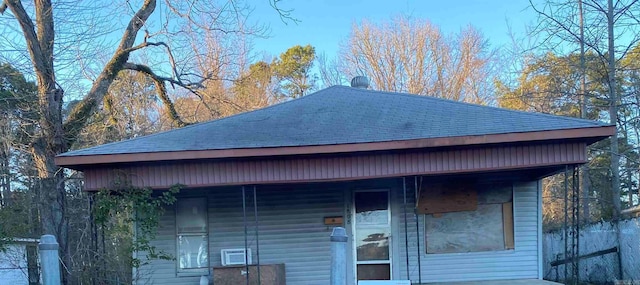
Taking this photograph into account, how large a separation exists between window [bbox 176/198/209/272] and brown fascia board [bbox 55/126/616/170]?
1985 millimetres

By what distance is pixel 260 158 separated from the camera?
7.32m

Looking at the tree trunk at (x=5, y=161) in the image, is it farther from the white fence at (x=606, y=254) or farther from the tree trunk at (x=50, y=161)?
the white fence at (x=606, y=254)

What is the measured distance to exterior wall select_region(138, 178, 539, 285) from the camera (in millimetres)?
8578

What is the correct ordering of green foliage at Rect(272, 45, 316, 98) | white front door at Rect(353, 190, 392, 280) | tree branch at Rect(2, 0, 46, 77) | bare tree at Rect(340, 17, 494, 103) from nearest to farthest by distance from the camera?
white front door at Rect(353, 190, 392, 280)
tree branch at Rect(2, 0, 46, 77)
bare tree at Rect(340, 17, 494, 103)
green foliage at Rect(272, 45, 316, 98)

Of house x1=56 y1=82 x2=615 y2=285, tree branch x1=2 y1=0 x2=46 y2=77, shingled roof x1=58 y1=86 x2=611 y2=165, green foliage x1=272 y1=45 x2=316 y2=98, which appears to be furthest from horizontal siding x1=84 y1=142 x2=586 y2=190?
green foliage x1=272 y1=45 x2=316 y2=98

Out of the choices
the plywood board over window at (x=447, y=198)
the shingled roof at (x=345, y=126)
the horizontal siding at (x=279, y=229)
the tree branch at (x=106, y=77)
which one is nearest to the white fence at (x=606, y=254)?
the plywood board over window at (x=447, y=198)

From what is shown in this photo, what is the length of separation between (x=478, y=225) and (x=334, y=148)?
3250 millimetres

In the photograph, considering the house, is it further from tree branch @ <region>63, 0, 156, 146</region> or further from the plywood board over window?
tree branch @ <region>63, 0, 156, 146</region>

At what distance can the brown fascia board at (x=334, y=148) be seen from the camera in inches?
264

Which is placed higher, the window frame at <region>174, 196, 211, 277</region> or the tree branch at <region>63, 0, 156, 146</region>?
the tree branch at <region>63, 0, 156, 146</region>

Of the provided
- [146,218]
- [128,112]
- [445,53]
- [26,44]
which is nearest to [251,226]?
[146,218]

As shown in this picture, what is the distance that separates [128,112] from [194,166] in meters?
12.5

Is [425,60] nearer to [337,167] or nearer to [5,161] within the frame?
[5,161]

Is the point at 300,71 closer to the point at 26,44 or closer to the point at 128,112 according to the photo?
the point at 128,112
